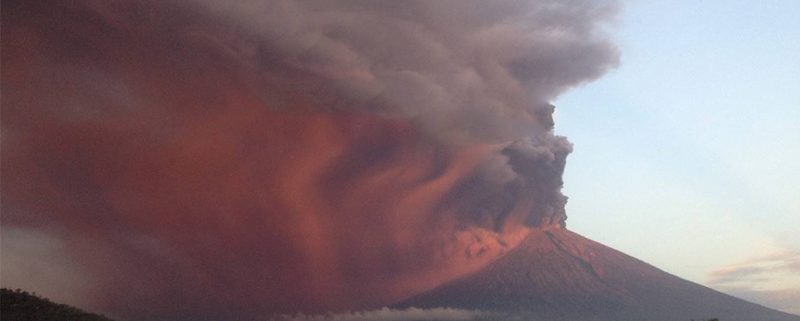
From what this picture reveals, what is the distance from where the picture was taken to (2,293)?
3991 centimetres

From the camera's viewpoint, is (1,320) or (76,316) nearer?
(1,320)

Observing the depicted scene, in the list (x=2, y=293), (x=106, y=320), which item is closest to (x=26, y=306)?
(x=2, y=293)

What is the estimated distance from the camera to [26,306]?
1548 inches

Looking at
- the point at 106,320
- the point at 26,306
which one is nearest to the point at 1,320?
the point at 26,306

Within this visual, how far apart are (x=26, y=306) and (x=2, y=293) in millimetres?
1811

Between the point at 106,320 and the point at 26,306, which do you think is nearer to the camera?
the point at 26,306

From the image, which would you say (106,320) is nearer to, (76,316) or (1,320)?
(76,316)

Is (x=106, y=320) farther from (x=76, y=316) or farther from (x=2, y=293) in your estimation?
(x=2, y=293)

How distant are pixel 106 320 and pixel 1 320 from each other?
19.8 feet

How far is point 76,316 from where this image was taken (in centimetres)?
4041

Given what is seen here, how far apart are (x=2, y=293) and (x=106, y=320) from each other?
18.5ft

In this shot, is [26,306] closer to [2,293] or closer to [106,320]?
[2,293]

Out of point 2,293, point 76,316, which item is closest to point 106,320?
point 76,316

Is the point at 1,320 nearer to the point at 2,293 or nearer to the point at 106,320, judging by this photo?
the point at 2,293
